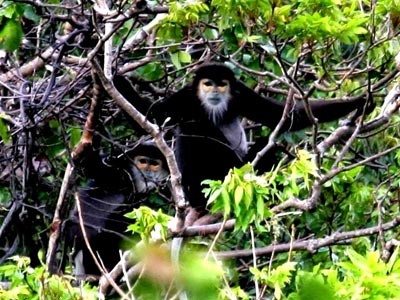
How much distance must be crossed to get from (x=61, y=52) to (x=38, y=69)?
70cm

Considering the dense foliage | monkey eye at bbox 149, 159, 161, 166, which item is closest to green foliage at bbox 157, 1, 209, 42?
the dense foliage

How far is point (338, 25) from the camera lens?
3.24 metres

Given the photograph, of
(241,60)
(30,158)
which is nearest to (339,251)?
(241,60)

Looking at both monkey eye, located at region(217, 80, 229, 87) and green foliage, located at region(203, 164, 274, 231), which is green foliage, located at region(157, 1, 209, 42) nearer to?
green foliage, located at region(203, 164, 274, 231)

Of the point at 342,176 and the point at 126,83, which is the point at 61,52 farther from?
the point at 342,176

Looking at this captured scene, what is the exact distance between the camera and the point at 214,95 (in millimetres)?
5211

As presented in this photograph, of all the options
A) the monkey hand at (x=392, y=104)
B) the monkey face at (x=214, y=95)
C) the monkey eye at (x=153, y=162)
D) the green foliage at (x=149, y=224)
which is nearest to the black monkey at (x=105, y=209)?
the monkey eye at (x=153, y=162)

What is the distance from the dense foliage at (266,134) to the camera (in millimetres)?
2684

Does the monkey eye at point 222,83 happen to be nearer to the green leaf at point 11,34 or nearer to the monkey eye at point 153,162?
the monkey eye at point 153,162

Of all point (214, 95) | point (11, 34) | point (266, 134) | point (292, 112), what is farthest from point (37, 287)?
point (266, 134)

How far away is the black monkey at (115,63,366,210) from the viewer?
4.97m

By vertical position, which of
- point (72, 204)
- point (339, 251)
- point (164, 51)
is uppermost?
point (164, 51)

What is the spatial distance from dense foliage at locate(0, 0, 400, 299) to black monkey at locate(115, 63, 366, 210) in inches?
4.8

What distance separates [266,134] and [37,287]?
9.76ft
